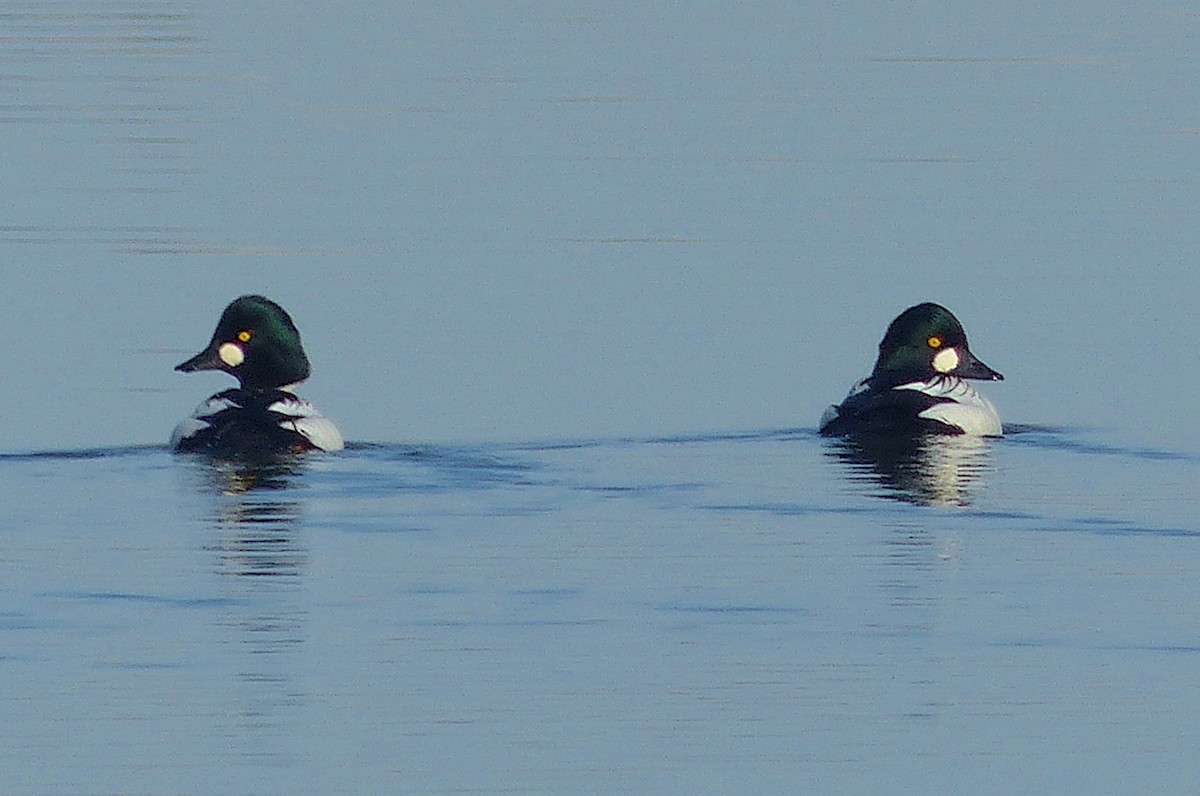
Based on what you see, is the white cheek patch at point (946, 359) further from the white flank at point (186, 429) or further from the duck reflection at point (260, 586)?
the white flank at point (186, 429)

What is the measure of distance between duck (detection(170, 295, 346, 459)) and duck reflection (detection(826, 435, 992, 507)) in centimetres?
244

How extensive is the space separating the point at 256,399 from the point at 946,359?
375cm

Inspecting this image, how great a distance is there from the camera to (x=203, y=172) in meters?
23.9

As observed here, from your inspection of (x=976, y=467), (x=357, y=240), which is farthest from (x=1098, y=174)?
(x=976, y=467)

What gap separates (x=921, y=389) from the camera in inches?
595

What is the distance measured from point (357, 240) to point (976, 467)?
7207 millimetres

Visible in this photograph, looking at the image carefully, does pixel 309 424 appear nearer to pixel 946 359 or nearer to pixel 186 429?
pixel 186 429

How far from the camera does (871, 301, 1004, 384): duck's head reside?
15.7m

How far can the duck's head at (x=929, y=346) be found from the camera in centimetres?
1567

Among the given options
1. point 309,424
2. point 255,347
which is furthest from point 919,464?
point 255,347

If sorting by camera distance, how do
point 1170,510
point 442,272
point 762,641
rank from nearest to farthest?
point 762,641, point 1170,510, point 442,272

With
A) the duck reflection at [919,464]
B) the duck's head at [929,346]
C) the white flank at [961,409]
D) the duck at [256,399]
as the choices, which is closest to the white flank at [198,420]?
the duck at [256,399]

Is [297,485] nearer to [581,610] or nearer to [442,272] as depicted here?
[581,610]

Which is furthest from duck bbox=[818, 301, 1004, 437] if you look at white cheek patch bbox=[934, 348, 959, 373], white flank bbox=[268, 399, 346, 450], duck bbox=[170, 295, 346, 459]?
duck bbox=[170, 295, 346, 459]
